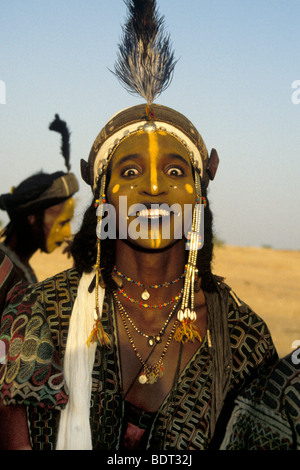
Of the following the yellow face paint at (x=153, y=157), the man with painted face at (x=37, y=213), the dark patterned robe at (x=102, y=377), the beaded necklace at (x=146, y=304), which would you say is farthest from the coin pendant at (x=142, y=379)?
the man with painted face at (x=37, y=213)

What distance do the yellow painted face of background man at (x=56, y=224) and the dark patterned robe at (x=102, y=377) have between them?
134 inches

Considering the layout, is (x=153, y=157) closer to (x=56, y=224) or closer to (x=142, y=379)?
(x=142, y=379)

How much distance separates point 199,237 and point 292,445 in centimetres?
118

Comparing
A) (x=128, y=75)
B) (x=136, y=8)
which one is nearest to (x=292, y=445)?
(x=128, y=75)

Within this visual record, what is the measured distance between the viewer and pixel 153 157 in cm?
341

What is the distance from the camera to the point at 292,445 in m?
3.07

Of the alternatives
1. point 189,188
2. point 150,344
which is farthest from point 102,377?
point 189,188

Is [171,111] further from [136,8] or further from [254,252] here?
[254,252]

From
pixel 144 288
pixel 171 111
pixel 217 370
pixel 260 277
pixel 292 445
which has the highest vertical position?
pixel 171 111

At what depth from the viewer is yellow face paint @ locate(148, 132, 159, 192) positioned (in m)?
3.31

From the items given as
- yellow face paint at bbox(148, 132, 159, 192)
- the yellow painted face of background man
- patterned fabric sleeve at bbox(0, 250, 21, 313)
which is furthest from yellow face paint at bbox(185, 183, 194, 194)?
the yellow painted face of background man

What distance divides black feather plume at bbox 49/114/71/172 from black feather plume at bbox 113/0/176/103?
2668 mm

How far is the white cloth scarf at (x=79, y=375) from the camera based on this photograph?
312cm

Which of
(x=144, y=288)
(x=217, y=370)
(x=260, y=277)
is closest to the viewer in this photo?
(x=217, y=370)
